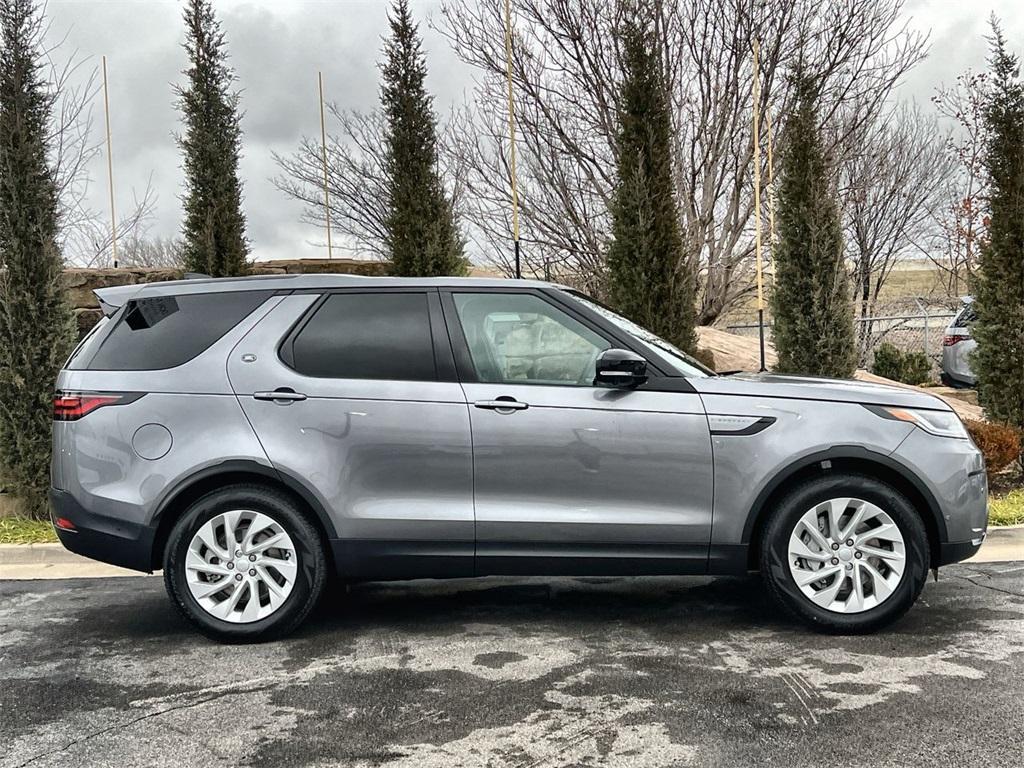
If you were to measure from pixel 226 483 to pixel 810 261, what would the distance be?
6849 mm

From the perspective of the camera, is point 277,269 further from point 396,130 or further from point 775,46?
point 775,46

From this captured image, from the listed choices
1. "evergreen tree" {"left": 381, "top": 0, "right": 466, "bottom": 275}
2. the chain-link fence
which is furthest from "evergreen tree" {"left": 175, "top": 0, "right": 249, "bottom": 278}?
the chain-link fence

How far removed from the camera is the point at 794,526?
4.48 m

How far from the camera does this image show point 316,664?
4.30 meters

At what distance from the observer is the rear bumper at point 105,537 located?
15.2ft

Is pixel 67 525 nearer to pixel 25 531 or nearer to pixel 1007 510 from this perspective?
pixel 25 531

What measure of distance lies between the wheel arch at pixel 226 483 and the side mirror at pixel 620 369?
151 centimetres

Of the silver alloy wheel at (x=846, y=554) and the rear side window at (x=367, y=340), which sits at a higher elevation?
the rear side window at (x=367, y=340)

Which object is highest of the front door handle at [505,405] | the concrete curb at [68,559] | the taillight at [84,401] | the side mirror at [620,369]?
the side mirror at [620,369]

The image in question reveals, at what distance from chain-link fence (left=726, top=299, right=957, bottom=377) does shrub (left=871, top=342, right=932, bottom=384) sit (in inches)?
15.1

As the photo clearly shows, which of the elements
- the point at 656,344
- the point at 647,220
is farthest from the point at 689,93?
the point at 656,344

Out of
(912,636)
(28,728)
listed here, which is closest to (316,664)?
(28,728)

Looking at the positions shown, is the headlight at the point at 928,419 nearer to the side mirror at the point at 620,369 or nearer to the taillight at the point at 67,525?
the side mirror at the point at 620,369

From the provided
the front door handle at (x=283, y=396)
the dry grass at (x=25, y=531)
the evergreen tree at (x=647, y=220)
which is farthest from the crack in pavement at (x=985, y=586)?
the dry grass at (x=25, y=531)
